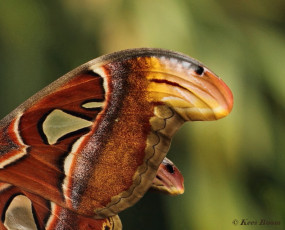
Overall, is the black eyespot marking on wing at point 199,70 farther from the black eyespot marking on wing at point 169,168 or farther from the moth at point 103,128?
the black eyespot marking on wing at point 169,168

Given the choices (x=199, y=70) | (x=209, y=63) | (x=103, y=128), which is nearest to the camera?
(x=199, y=70)

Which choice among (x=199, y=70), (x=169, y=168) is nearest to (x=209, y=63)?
Result: (x=169, y=168)

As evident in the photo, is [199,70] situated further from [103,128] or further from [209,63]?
[209,63]

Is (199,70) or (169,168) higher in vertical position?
(199,70)

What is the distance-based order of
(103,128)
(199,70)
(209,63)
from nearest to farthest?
(199,70)
(103,128)
(209,63)

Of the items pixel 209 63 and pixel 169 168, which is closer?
pixel 169 168

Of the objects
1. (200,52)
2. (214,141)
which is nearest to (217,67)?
(200,52)

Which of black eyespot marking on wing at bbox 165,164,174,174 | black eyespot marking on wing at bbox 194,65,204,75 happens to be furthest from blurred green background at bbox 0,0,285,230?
black eyespot marking on wing at bbox 194,65,204,75

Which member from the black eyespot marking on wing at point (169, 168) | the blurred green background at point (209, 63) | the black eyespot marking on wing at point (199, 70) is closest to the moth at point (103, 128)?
the black eyespot marking on wing at point (199, 70)
